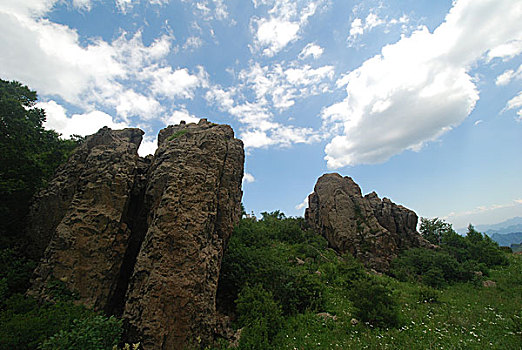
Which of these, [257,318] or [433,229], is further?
[433,229]

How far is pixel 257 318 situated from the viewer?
755 cm

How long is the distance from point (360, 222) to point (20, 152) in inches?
1107

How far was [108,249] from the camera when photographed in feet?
26.6

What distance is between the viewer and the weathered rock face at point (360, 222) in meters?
22.2

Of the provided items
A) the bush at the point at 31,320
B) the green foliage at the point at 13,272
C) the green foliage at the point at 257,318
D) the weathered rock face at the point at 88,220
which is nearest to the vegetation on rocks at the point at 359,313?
the green foliage at the point at 257,318

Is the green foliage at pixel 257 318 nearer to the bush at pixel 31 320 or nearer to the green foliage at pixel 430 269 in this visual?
the bush at pixel 31 320

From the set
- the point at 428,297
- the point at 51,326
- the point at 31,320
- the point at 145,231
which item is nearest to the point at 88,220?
the point at 145,231

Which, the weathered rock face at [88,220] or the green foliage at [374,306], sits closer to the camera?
the weathered rock face at [88,220]

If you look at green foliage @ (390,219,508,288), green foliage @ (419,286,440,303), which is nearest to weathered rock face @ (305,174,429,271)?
green foliage @ (390,219,508,288)

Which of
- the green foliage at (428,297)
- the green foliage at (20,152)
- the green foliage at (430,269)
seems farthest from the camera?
the green foliage at (430,269)

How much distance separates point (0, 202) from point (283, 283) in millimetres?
13643

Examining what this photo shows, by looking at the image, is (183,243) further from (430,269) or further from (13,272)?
(430,269)

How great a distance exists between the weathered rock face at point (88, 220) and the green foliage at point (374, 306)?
947cm

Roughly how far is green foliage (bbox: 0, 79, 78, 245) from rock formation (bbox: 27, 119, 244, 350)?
119 cm
